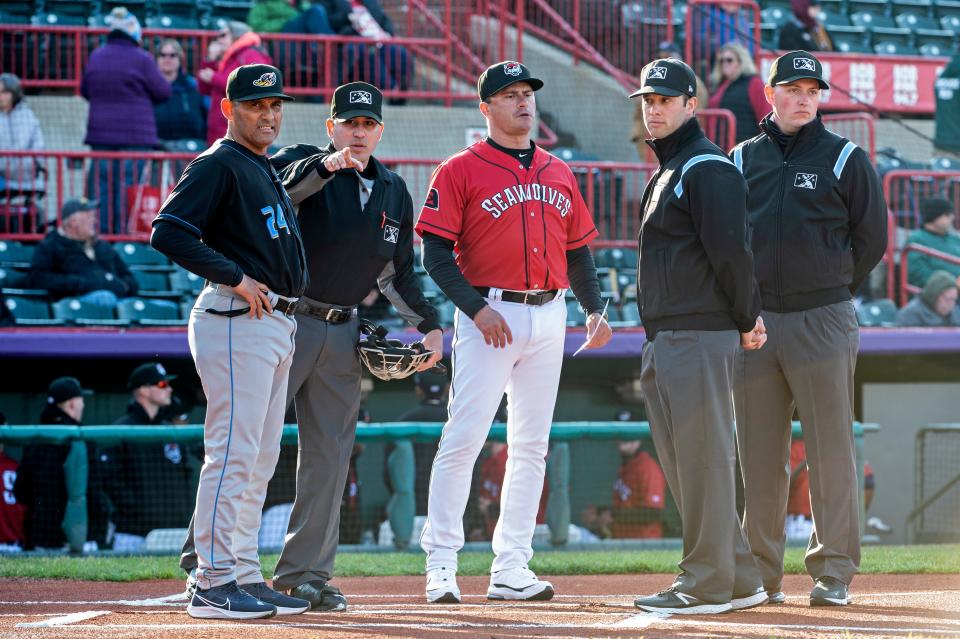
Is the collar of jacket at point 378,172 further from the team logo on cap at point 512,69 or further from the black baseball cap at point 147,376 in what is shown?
the black baseball cap at point 147,376

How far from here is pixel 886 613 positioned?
501 centimetres

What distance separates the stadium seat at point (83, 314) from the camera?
9.99m

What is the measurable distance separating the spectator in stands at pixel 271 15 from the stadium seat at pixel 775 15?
6.59 metres

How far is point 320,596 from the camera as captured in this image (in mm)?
5137

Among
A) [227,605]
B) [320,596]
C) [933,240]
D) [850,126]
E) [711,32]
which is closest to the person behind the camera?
[227,605]

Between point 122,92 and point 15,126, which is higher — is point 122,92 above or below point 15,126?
above

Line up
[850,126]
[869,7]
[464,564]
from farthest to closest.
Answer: [869,7] → [850,126] → [464,564]

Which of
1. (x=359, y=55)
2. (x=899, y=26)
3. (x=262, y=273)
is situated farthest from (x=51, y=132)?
(x=899, y=26)

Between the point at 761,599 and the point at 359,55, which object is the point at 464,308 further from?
the point at 359,55

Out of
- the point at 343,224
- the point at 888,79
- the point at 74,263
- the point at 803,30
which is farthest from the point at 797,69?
the point at 888,79

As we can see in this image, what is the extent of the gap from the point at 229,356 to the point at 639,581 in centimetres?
277

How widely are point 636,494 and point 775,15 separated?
995 centimetres

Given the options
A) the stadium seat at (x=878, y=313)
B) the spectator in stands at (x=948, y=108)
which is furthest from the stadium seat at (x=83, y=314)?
the spectator in stands at (x=948, y=108)

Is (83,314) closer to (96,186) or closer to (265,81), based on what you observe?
(96,186)
